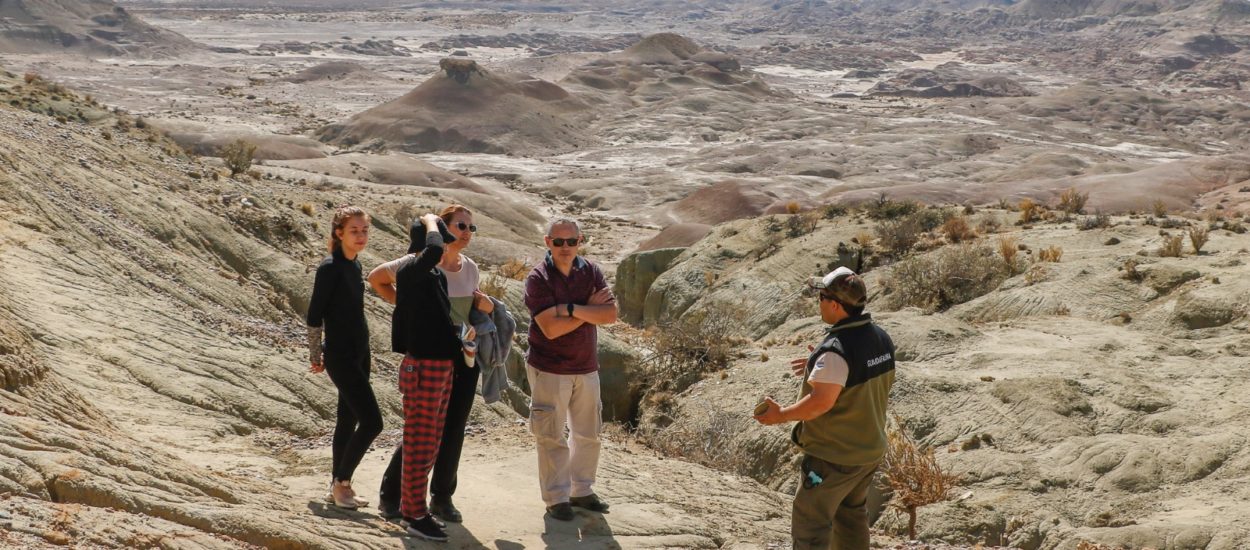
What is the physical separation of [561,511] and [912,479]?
10.5ft

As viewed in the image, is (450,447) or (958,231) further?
(958,231)

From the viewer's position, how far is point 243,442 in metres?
7.62

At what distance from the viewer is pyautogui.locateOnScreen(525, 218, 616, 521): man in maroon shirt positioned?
5805 mm

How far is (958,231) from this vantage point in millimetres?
17484

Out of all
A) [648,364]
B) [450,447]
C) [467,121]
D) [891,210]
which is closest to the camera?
[450,447]

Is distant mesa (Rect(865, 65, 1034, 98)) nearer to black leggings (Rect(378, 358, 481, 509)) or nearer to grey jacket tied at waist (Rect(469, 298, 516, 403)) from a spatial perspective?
grey jacket tied at waist (Rect(469, 298, 516, 403))

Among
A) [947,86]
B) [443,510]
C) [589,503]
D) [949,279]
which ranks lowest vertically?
[949,279]

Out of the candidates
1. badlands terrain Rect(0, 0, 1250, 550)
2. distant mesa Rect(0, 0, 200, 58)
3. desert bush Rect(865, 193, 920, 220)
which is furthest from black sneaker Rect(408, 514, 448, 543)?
distant mesa Rect(0, 0, 200, 58)

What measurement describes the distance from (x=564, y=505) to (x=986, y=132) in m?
69.0

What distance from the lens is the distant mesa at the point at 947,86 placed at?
97.9m

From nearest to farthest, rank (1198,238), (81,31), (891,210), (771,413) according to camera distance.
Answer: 1. (771,413)
2. (1198,238)
3. (891,210)
4. (81,31)

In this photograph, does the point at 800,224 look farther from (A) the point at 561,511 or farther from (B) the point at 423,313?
(B) the point at 423,313

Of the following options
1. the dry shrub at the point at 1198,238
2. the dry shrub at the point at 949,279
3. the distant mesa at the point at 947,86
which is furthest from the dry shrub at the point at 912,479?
the distant mesa at the point at 947,86

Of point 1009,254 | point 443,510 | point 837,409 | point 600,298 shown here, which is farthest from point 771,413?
point 1009,254
